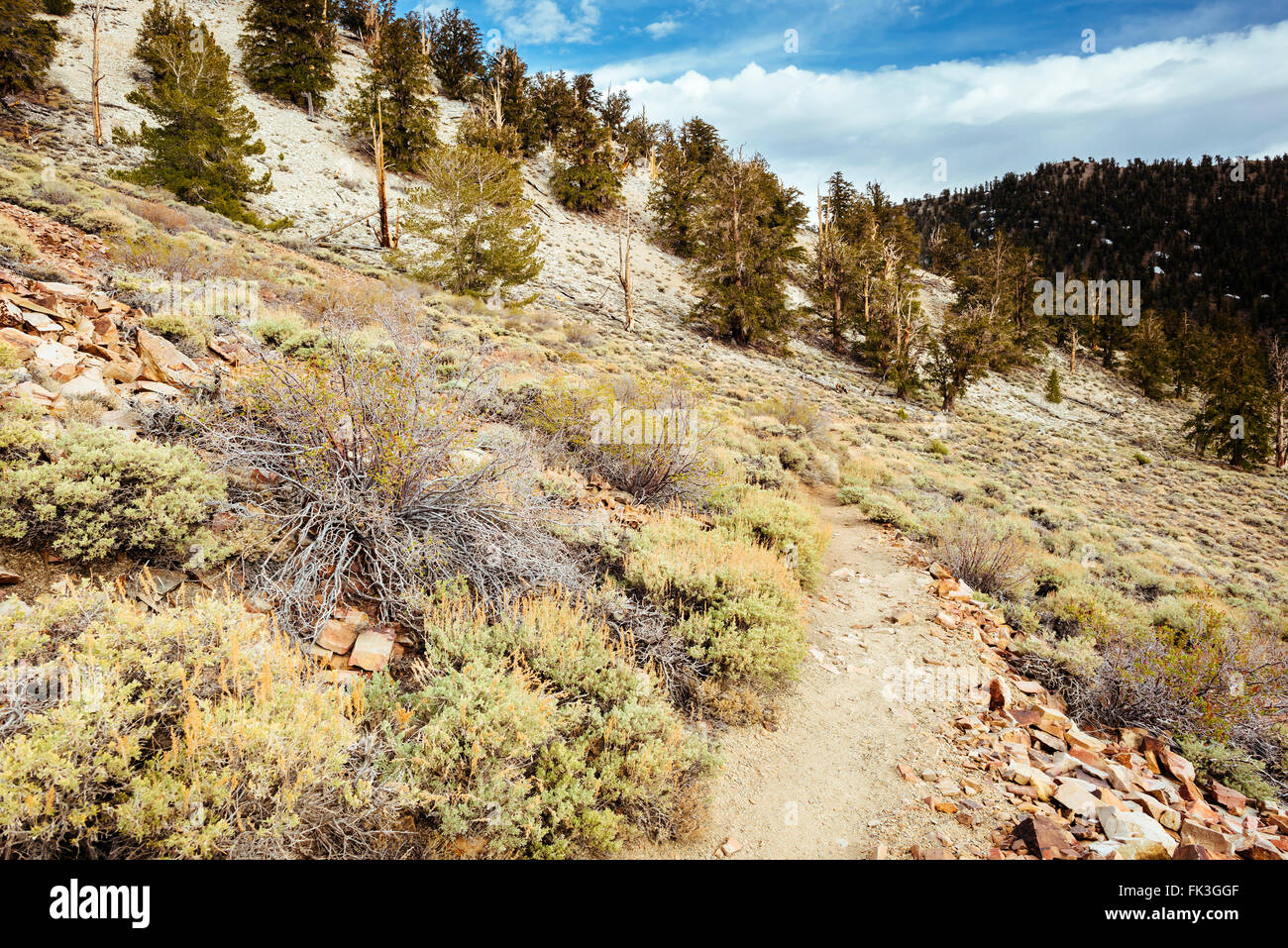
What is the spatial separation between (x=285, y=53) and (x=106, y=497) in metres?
42.0

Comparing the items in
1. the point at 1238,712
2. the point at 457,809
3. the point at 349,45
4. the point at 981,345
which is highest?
the point at 349,45

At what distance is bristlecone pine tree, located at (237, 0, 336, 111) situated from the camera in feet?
102

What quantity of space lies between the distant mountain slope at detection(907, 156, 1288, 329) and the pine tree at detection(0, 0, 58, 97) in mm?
89576

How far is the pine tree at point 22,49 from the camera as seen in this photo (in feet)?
66.0

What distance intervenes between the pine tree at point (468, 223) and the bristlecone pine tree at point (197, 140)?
7.57 meters

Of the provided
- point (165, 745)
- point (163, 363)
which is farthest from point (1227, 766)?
point (163, 363)

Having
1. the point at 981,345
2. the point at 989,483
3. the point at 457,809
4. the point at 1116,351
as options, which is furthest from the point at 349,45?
the point at 1116,351

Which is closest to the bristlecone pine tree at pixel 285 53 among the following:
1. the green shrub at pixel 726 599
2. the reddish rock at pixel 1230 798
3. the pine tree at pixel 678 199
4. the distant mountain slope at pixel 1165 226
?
the pine tree at pixel 678 199

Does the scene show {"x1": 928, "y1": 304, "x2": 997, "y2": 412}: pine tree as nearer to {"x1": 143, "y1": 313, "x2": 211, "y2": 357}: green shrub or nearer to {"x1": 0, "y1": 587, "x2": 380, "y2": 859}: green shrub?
{"x1": 143, "y1": 313, "x2": 211, "y2": 357}: green shrub
